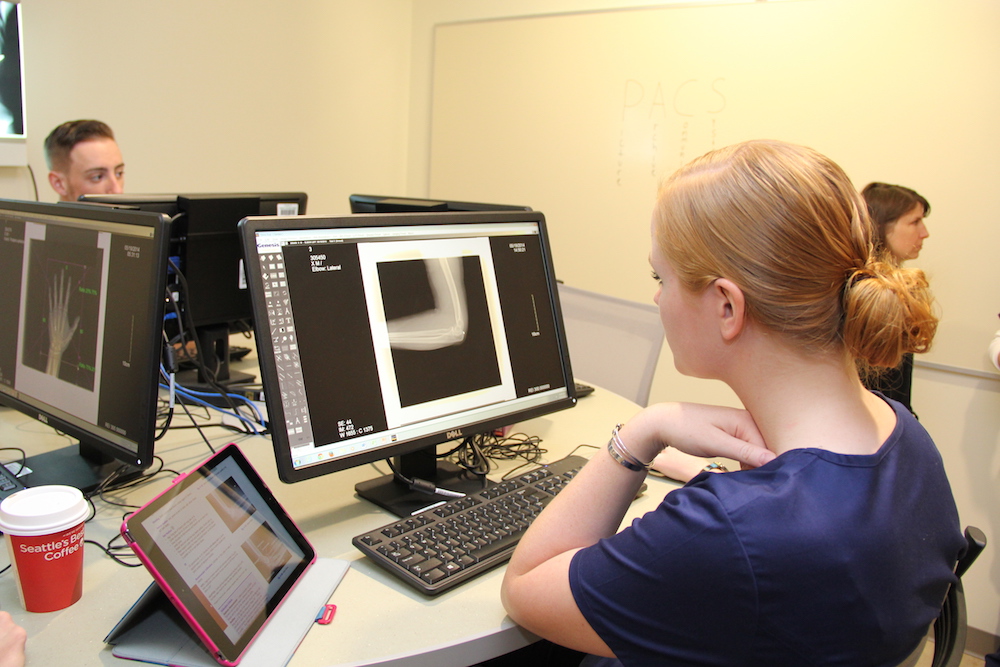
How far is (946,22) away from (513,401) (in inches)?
88.3

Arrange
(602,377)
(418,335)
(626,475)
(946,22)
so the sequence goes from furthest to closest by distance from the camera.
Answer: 1. (946,22)
2. (602,377)
3. (418,335)
4. (626,475)

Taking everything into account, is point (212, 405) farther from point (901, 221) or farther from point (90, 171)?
point (901, 221)

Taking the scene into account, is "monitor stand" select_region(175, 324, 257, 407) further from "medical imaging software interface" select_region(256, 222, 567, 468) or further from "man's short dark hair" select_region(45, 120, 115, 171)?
"man's short dark hair" select_region(45, 120, 115, 171)

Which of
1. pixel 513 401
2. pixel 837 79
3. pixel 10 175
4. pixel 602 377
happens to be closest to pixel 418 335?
pixel 513 401

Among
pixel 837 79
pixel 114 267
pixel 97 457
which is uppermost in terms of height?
pixel 837 79

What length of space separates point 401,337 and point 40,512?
1.69 ft

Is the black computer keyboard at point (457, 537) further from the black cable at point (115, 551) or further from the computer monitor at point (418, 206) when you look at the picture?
the computer monitor at point (418, 206)

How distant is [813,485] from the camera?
72 cm

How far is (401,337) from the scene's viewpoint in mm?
1089

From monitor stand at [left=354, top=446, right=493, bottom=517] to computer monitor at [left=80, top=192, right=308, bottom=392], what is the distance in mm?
603

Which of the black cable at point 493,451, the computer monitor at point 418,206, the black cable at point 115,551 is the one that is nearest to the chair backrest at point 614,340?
the computer monitor at point 418,206

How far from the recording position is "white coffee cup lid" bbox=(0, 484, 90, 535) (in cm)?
75

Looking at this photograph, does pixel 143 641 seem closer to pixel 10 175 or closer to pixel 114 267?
pixel 114 267

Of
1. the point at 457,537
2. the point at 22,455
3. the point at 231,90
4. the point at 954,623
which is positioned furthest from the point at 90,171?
the point at 954,623
